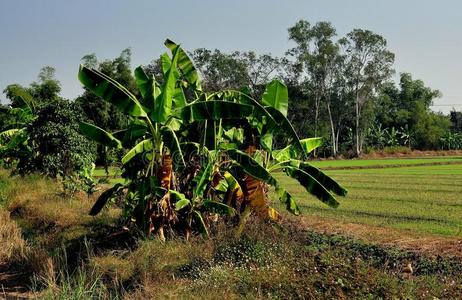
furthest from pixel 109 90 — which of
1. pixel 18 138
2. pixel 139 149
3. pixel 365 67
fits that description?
pixel 365 67

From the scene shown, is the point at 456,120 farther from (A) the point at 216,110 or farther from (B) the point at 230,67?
(A) the point at 216,110

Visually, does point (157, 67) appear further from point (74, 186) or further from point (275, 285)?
point (275, 285)

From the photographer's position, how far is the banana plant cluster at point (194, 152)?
7.51 m

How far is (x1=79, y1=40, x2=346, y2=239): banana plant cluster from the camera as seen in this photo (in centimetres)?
751

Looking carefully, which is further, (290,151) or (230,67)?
(230,67)

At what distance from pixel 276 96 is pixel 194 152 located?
1.64 meters

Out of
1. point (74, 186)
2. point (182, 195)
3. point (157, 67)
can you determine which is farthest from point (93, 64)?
point (182, 195)

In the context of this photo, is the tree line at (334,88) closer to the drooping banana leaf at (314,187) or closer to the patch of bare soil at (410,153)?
the patch of bare soil at (410,153)

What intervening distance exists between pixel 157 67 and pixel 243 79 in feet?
34.0

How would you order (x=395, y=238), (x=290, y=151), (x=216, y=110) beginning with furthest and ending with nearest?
(x=290, y=151), (x=395, y=238), (x=216, y=110)

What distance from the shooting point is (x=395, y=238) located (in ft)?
27.6

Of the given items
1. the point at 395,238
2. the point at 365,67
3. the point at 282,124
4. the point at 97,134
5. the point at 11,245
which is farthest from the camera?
the point at 365,67

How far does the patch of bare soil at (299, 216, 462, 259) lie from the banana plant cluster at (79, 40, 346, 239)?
1012 mm

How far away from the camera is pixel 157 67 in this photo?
199ft
